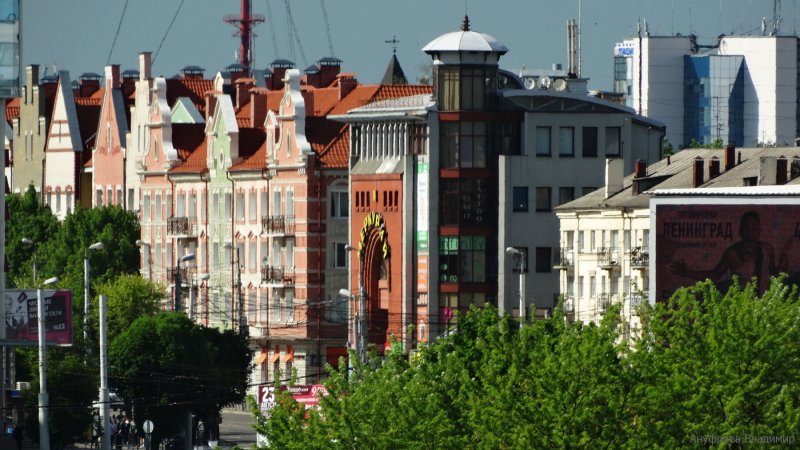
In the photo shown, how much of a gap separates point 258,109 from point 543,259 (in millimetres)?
30425

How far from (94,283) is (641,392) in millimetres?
91173

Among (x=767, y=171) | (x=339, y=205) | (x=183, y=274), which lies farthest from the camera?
(x=183, y=274)

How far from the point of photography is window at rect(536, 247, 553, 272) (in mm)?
141250

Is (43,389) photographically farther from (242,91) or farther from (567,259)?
(242,91)

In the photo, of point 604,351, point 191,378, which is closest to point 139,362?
point 191,378

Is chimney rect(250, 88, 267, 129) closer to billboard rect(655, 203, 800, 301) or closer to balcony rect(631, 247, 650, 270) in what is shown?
balcony rect(631, 247, 650, 270)

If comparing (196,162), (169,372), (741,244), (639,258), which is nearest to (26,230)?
(196,162)

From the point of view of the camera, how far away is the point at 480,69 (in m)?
142

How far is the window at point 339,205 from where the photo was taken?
6058 inches

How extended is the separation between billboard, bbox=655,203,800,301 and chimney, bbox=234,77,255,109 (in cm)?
8150

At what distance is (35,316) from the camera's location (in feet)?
411

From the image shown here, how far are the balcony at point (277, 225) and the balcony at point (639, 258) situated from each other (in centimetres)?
3287

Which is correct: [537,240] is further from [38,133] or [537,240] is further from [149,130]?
[38,133]

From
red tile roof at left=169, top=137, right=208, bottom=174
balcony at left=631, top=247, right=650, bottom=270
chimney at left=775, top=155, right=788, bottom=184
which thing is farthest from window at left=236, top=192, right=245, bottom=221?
chimney at left=775, top=155, right=788, bottom=184
